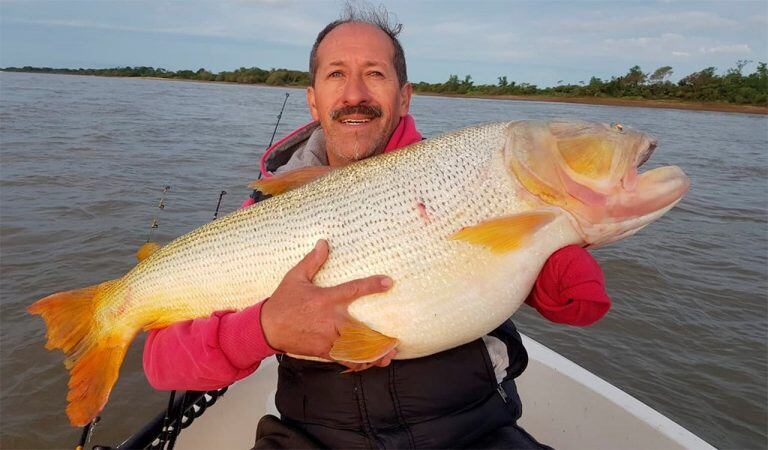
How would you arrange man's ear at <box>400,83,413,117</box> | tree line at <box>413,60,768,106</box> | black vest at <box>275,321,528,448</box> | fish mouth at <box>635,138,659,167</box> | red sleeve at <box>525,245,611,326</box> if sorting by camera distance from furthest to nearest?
1. tree line at <box>413,60,768,106</box>
2. man's ear at <box>400,83,413,117</box>
3. black vest at <box>275,321,528,448</box>
4. fish mouth at <box>635,138,659,167</box>
5. red sleeve at <box>525,245,611,326</box>

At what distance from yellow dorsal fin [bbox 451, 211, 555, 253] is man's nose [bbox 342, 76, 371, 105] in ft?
3.86

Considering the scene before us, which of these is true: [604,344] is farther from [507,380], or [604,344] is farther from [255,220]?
[255,220]

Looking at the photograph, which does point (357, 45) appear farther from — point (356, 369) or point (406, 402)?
point (406, 402)

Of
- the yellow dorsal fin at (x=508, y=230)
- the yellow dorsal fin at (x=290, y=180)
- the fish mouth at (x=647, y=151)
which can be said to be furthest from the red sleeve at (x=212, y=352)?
the fish mouth at (x=647, y=151)

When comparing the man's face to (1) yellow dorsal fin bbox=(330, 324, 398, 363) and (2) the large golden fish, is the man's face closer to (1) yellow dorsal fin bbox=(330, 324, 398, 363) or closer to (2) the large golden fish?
(2) the large golden fish

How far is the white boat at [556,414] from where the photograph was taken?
9.23ft

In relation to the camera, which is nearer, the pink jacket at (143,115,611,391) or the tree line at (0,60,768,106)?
the pink jacket at (143,115,611,391)

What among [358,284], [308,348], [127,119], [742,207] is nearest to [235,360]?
[308,348]

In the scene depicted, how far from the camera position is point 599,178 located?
1.89 meters

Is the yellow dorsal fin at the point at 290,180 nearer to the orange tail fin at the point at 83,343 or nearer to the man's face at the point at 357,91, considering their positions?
the man's face at the point at 357,91

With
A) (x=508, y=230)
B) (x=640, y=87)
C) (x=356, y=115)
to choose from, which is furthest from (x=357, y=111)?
(x=640, y=87)

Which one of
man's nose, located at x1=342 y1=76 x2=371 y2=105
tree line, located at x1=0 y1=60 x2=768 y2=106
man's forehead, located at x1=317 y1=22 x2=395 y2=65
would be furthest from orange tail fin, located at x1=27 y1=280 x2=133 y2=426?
tree line, located at x1=0 y1=60 x2=768 y2=106

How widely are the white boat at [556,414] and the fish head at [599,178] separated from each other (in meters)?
1.52

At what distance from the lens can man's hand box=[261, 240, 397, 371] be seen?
1.90 m
